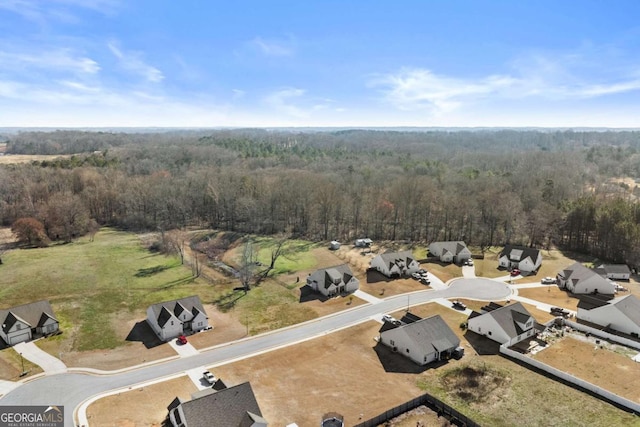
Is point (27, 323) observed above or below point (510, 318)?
below

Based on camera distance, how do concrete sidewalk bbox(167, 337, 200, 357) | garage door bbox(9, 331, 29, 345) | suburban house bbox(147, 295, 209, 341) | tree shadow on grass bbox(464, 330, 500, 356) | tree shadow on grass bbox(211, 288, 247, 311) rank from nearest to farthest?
concrete sidewalk bbox(167, 337, 200, 357)
tree shadow on grass bbox(464, 330, 500, 356)
garage door bbox(9, 331, 29, 345)
suburban house bbox(147, 295, 209, 341)
tree shadow on grass bbox(211, 288, 247, 311)

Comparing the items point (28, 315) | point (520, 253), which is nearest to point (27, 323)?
point (28, 315)

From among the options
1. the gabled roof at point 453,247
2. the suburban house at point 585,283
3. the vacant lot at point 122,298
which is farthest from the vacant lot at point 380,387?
the gabled roof at point 453,247

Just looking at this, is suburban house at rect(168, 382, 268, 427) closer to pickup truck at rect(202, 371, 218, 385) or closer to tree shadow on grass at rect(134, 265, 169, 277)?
pickup truck at rect(202, 371, 218, 385)

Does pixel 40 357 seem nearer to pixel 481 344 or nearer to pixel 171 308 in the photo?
pixel 171 308

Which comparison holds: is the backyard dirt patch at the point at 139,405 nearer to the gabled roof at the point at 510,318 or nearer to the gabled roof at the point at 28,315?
the gabled roof at the point at 28,315

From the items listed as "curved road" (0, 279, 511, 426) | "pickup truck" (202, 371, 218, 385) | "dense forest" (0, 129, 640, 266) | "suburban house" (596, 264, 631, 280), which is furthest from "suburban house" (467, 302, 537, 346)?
"dense forest" (0, 129, 640, 266)

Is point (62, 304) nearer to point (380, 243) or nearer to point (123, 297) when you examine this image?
point (123, 297)
